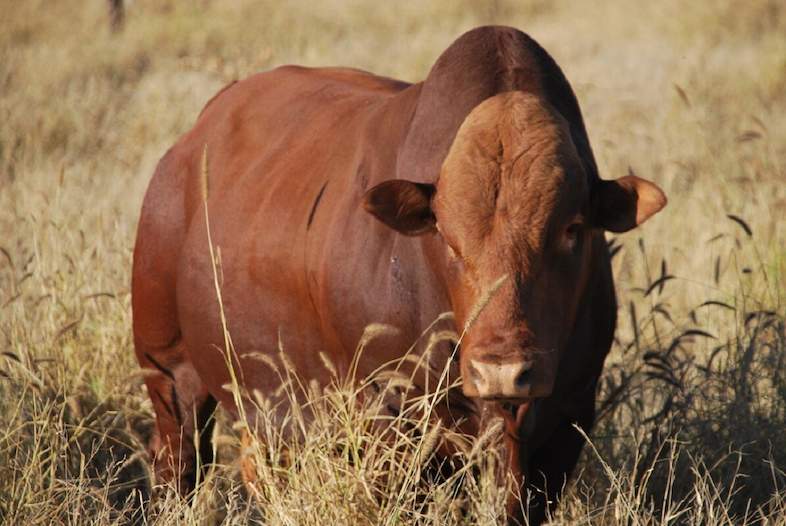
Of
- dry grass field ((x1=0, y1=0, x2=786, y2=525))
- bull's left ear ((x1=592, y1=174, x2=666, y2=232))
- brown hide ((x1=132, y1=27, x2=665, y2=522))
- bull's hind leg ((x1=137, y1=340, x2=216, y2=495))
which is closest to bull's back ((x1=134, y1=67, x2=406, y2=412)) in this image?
brown hide ((x1=132, y1=27, x2=665, y2=522))

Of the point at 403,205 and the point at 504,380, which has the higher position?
the point at 403,205

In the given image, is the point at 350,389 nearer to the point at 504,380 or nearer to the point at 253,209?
the point at 504,380

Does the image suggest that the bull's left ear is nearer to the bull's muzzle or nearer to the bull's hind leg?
the bull's muzzle

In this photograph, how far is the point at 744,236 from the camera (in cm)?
737

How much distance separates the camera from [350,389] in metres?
3.92

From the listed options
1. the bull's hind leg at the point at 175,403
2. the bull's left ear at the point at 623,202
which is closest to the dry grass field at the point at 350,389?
the bull's hind leg at the point at 175,403

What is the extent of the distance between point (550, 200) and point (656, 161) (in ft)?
20.5

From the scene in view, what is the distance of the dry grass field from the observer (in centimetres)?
403

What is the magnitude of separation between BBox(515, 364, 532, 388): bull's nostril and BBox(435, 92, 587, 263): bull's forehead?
33 centimetres

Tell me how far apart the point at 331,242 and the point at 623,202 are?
92 centimetres

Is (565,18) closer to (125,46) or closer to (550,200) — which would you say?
(125,46)

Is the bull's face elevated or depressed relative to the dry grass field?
elevated

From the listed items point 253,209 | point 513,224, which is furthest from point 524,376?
point 253,209

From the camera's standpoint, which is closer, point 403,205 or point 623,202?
point 403,205
